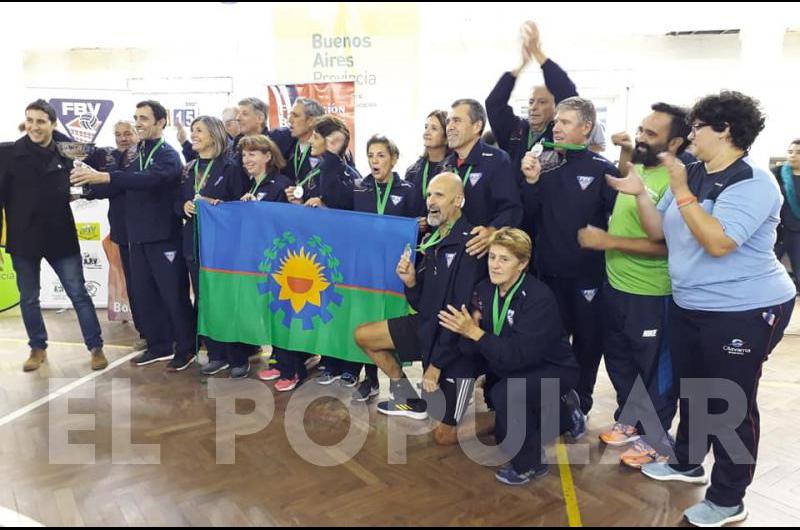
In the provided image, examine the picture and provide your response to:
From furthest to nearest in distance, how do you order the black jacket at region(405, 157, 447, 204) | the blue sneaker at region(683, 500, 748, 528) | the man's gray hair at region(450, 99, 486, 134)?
the black jacket at region(405, 157, 447, 204), the man's gray hair at region(450, 99, 486, 134), the blue sneaker at region(683, 500, 748, 528)

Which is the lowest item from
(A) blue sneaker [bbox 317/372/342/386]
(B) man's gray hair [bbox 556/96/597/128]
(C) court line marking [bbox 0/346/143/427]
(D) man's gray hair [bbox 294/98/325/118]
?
(C) court line marking [bbox 0/346/143/427]

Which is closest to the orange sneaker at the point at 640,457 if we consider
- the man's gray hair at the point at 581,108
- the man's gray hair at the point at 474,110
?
the man's gray hair at the point at 581,108

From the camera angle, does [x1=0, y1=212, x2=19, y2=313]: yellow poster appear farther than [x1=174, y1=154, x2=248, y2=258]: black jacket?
Yes

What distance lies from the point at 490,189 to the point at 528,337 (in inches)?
35.7

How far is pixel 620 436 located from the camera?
347 centimetres

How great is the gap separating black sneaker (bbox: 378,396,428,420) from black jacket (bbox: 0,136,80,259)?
2642mm

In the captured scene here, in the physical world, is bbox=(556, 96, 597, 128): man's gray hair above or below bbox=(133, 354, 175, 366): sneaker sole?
above

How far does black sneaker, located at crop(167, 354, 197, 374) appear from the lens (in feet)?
15.2

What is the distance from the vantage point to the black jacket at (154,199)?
445cm

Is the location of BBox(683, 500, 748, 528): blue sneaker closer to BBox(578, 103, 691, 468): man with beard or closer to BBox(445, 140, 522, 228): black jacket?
BBox(578, 103, 691, 468): man with beard

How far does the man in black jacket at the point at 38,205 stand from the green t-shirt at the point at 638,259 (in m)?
3.71

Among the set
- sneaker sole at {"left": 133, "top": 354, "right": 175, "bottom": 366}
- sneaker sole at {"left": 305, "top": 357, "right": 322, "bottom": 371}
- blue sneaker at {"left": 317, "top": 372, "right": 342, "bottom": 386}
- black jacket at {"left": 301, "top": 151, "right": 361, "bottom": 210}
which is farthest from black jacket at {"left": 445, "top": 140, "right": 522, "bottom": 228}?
sneaker sole at {"left": 133, "top": 354, "right": 175, "bottom": 366}

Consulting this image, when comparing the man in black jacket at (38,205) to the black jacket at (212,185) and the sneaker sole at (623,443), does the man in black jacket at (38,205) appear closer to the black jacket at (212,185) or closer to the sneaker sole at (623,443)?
the black jacket at (212,185)

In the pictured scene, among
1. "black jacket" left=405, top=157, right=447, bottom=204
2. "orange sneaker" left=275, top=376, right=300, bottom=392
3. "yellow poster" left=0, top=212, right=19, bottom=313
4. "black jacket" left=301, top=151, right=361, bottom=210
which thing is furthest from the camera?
"yellow poster" left=0, top=212, right=19, bottom=313
